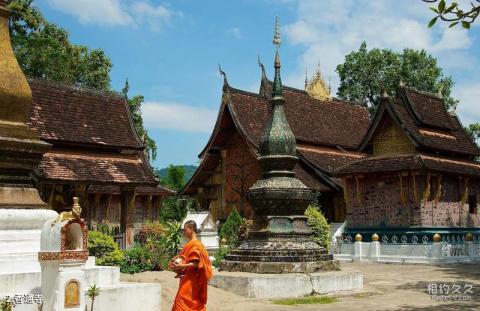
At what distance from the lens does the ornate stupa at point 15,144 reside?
9602 millimetres

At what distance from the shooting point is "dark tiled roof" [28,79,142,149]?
66.3 ft

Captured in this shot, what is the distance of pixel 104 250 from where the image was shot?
1505cm

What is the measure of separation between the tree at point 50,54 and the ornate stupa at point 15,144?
25.5 m

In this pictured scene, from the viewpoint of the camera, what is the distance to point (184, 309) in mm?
7152

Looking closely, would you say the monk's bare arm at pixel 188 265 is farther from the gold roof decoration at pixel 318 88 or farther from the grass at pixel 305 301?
the gold roof decoration at pixel 318 88

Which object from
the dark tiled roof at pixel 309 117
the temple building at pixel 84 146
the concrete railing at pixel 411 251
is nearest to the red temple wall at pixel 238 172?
the dark tiled roof at pixel 309 117

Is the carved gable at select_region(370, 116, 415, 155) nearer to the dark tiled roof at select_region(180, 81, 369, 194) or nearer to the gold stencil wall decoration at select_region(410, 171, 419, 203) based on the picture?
the gold stencil wall decoration at select_region(410, 171, 419, 203)

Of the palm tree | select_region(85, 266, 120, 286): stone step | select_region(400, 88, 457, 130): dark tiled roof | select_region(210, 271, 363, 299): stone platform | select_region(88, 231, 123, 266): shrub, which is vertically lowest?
select_region(210, 271, 363, 299): stone platform

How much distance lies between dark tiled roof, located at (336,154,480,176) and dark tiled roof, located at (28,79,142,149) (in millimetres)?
9520

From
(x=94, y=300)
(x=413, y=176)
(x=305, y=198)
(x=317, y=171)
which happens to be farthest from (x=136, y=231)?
(x=94, y=300)

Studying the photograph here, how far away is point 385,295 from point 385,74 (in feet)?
123

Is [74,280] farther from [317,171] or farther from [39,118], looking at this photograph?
[317,171]

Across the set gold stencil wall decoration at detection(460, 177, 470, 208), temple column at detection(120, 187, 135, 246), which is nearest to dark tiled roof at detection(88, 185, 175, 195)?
temple column at detection(120, 187, 135, 246)

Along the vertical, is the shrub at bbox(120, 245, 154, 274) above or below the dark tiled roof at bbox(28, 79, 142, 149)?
below
